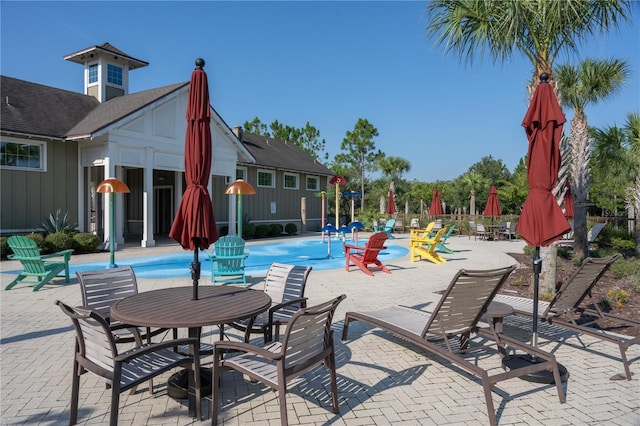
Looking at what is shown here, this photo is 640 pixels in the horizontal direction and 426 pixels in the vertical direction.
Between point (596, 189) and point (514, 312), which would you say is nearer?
point (514, 312)

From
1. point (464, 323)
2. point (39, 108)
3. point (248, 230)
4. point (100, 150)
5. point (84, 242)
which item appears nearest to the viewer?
point (464, 323)

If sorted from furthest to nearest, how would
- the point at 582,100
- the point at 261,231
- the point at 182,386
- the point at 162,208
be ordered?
the point at 162,208, the point at 261,231, the point at 582,100, the point at 182,386

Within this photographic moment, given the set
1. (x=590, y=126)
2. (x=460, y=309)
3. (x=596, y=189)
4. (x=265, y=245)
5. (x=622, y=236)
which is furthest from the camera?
(x=596, y=189)

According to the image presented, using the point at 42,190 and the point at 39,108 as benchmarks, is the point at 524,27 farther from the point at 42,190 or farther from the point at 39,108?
the point at 39,108

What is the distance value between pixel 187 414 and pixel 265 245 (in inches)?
614

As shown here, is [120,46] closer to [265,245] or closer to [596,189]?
[265,245]

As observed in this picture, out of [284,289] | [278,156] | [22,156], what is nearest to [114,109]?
[22,156]

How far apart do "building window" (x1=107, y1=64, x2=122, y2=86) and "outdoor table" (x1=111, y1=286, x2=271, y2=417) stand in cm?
1865

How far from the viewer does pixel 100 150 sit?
49.4ft

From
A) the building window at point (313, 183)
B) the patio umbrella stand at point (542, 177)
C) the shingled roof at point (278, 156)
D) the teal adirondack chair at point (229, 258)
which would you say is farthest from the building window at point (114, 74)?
the patio umbrella stand at point (542, 177)

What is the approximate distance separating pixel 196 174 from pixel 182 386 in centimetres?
194

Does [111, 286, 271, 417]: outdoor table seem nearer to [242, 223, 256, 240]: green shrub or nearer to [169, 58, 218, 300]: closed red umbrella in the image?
[169, 58, 218, 300]: closed red umbrella

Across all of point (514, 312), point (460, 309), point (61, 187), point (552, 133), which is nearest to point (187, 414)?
point (460, 309)

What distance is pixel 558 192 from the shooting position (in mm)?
7781
